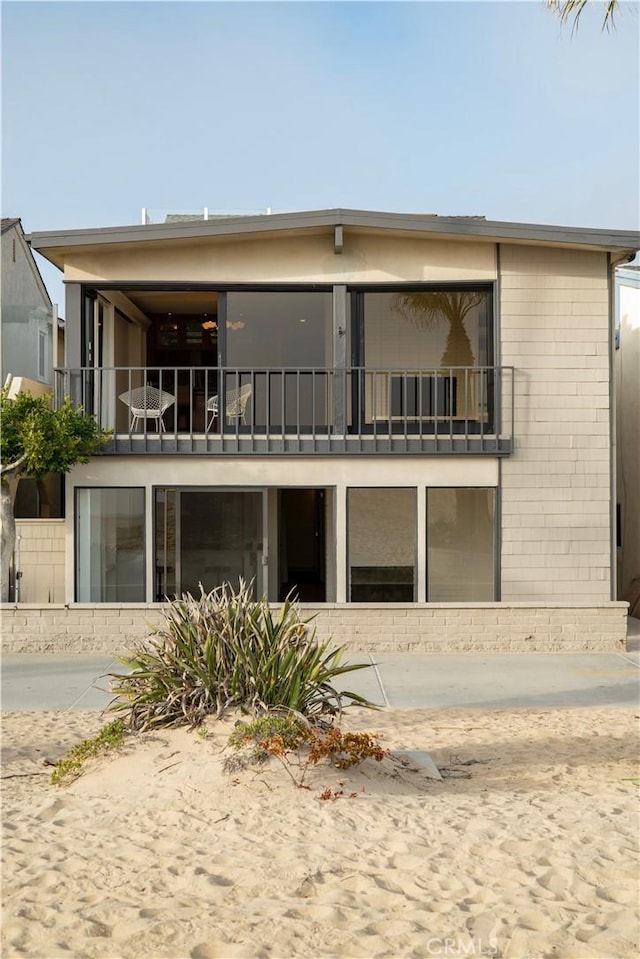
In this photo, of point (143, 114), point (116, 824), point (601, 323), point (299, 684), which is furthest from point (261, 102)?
point (116, 824)

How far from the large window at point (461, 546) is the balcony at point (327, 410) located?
0.75 metres

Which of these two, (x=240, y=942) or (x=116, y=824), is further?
(x=116, y=824)

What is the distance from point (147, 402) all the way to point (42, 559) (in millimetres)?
2906

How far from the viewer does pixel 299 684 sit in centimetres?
655

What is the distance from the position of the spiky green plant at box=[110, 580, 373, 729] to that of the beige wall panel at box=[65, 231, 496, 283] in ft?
25.7

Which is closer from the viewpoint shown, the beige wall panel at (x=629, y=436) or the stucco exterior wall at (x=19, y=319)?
the beige wall panel at (x=629, y=436)

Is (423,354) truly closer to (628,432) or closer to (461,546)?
(461,546)

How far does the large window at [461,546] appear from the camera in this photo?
13.3 m

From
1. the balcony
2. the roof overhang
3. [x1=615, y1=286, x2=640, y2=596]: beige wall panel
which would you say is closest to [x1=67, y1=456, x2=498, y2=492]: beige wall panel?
the balcony

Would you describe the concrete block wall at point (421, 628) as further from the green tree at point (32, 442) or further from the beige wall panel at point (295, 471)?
the beige wall panel at point (295, 471)

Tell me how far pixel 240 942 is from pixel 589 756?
168 inches

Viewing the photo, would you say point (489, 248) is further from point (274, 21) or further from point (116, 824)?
point (116, 824)

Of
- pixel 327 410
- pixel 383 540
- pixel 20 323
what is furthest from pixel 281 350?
pixel 20 323

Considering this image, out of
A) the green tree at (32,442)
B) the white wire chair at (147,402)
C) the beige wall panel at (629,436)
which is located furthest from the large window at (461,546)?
the green tree at (32,442)
